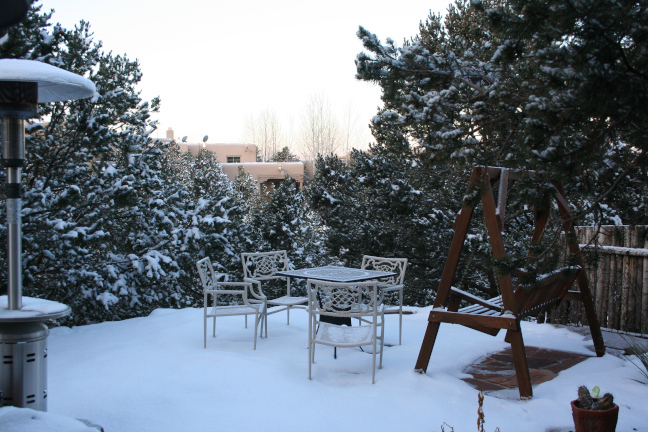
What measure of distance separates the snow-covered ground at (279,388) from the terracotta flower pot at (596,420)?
16.2 inches

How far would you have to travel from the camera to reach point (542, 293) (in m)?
4.10

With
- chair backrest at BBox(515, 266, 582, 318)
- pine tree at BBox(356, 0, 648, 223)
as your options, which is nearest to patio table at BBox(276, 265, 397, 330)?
chair backrest at BBox(515, 266, 582, 318)

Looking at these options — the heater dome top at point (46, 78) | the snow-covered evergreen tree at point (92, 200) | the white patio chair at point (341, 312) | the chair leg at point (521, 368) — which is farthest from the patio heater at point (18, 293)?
the chair leg at point (521, 368)

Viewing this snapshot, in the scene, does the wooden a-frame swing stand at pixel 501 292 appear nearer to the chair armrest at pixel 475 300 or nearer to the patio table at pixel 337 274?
the chair armrest at pixel 475 300

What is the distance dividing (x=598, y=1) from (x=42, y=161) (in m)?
6.41

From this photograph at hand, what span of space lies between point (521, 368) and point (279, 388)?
174cm

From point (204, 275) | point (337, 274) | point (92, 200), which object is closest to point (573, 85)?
point (337, 274)

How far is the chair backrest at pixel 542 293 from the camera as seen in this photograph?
365cm

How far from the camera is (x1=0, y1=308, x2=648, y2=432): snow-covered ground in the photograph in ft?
9.84

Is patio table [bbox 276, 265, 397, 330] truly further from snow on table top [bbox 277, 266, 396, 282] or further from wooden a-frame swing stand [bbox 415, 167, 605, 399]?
wooden a-frame swing stand [bbox 415, 167, 605, 399]

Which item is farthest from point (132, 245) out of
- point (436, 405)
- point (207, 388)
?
point (436, 405)

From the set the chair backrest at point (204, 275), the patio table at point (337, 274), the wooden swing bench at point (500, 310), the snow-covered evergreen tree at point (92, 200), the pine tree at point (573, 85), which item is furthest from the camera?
the snow-covered evergreen tree at point (92, 200)

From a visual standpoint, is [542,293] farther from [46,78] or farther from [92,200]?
[92,200]

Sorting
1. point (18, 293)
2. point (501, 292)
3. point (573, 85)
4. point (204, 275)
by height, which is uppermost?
point (573, 85)
